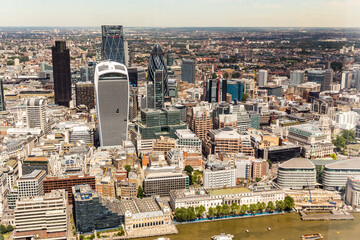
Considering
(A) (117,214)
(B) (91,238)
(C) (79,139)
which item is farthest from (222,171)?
(C) (79,139)

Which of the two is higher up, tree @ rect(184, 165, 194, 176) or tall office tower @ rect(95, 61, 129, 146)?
tall office tower @ rect(95, 61, 129, 146)

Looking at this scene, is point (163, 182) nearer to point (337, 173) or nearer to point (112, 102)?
point (112, 102)

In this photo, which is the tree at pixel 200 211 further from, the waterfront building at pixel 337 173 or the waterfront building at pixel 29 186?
the waterfront building at pixel 29 186

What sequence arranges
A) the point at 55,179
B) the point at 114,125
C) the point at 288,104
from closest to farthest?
the point at 55,179
the point at 114,125
the point at 288,104

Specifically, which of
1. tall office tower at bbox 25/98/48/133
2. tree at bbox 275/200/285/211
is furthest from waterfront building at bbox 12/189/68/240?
tall office tower at bbox 25/98/48/133

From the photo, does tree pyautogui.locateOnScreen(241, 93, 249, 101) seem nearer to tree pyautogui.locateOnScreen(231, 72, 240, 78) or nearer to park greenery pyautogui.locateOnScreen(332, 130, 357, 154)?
tree pyautogui.locateOnScreen(231, 72, 240, 78)

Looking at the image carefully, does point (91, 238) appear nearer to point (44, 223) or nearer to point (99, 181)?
point (44, 223)
